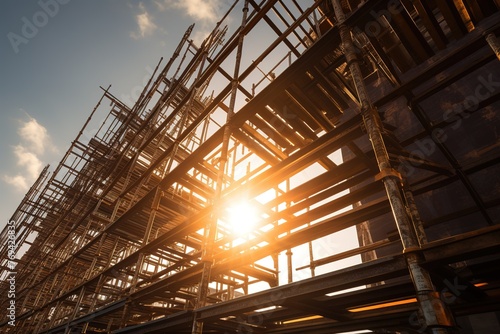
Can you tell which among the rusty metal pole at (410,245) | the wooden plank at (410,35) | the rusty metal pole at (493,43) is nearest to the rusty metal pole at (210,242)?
the rusty metal pole at (410,245)

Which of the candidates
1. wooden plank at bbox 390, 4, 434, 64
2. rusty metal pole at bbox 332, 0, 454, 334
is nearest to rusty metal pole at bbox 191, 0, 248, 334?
rusty metal pole at bbox 332, 0, 454, 334

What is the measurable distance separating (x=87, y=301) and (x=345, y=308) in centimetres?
1519

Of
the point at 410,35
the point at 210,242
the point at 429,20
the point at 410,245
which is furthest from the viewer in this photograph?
the point at 410,35

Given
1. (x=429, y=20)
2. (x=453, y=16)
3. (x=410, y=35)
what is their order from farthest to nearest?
(x=410, y=35) < (x=429, y=20) < (x=453, y=16)

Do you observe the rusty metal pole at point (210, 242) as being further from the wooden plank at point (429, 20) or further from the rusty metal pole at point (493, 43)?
the rusty metal pole at point (493, 43)

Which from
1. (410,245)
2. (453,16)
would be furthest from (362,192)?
(453,16)

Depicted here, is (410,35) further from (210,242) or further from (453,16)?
(210,242)

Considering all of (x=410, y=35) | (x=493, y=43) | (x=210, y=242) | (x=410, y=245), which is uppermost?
(x=410, y=35)

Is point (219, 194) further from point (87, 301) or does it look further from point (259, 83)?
point (87, 301)

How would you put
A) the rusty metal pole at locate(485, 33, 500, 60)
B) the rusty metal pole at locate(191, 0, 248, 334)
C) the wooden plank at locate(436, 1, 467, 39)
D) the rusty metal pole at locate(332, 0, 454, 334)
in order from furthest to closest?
the wooden plank at locate(436, 1, 467, 39) → the rusty metal pole at locate(191, 0, 248, 334) → the rusty metal pole at locate(485, 33, 500, 60) → the rusty metal pole at locate(332, 0, 454, 334)

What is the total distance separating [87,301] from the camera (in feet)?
45.3

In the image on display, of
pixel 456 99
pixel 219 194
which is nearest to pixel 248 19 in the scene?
pixel 219 194

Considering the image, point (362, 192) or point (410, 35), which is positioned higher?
point (410, 35)

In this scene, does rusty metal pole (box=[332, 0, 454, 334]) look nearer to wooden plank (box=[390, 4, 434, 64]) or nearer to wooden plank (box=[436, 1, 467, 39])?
wooden plank (box=[390, 4, 434, 64])
